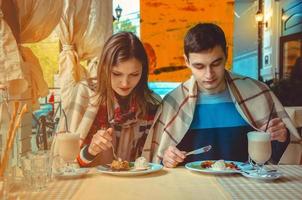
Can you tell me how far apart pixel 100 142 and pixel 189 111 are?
574 millimetres

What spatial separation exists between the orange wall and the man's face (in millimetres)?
58

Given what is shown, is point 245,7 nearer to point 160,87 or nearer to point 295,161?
point 160,87

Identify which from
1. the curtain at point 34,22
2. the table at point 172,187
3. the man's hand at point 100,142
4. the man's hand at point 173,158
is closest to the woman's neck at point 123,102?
the man's hand at point 100,142

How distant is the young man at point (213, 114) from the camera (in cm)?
240

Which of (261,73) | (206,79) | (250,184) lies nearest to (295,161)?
(261,73)

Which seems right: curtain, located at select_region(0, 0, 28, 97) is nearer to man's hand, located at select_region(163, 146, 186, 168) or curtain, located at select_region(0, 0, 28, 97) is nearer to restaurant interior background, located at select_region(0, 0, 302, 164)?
restaurant interior background, located at select_region(0, 0, 302, 164)

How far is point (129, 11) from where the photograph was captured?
2.41m

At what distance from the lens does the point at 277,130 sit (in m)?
2.43

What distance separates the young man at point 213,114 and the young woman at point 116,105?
0.11m

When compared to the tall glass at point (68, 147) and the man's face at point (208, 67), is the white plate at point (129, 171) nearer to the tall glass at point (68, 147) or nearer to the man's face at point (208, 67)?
the tall glass at point (68, 147)

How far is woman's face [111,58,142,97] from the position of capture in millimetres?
2355

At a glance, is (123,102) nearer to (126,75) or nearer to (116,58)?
(126,75)

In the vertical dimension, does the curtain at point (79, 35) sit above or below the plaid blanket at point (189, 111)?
above

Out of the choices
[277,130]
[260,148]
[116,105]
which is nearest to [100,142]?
[116,105]
